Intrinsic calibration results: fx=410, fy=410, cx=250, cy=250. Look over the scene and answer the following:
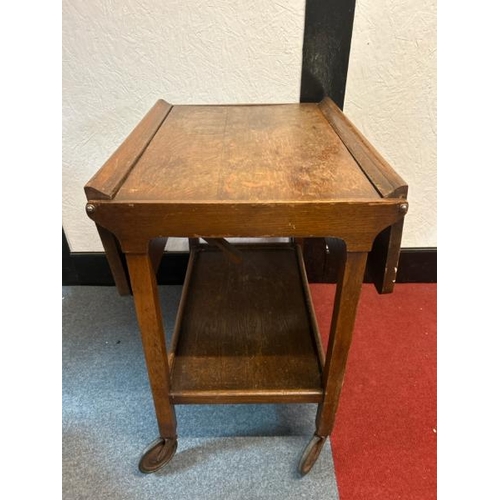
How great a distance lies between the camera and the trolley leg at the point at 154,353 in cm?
71

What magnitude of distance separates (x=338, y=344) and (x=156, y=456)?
0.51 metres

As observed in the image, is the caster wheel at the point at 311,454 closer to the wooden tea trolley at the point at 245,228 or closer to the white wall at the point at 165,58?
the wooden tea trolley at the point at 245,228

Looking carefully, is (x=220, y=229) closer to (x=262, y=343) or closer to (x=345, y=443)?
(x=262, y=343)

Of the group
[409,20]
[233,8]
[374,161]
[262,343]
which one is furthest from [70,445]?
[409,20]

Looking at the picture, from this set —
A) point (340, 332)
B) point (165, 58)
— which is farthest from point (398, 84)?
point (340, 332)

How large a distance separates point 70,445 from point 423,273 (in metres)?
1.28

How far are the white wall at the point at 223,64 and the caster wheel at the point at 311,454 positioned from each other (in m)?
0.87

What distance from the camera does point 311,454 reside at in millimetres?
936

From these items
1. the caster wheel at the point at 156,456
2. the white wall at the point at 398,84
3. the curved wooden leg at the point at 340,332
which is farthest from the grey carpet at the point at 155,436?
the white wall at the point at 398,84

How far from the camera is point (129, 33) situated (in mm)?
1128

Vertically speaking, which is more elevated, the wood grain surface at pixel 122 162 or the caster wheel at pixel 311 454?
the wood grain surface at pixel 122 162

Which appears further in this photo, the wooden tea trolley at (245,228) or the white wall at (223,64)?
the white wall at (223,64)

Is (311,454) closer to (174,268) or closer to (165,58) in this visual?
(174,268)

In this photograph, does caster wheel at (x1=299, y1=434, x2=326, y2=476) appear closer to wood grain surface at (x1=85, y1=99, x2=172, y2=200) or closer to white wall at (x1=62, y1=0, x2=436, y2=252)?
wood grain surface at (x1=85, y1=99, x2=172, y2=200)
